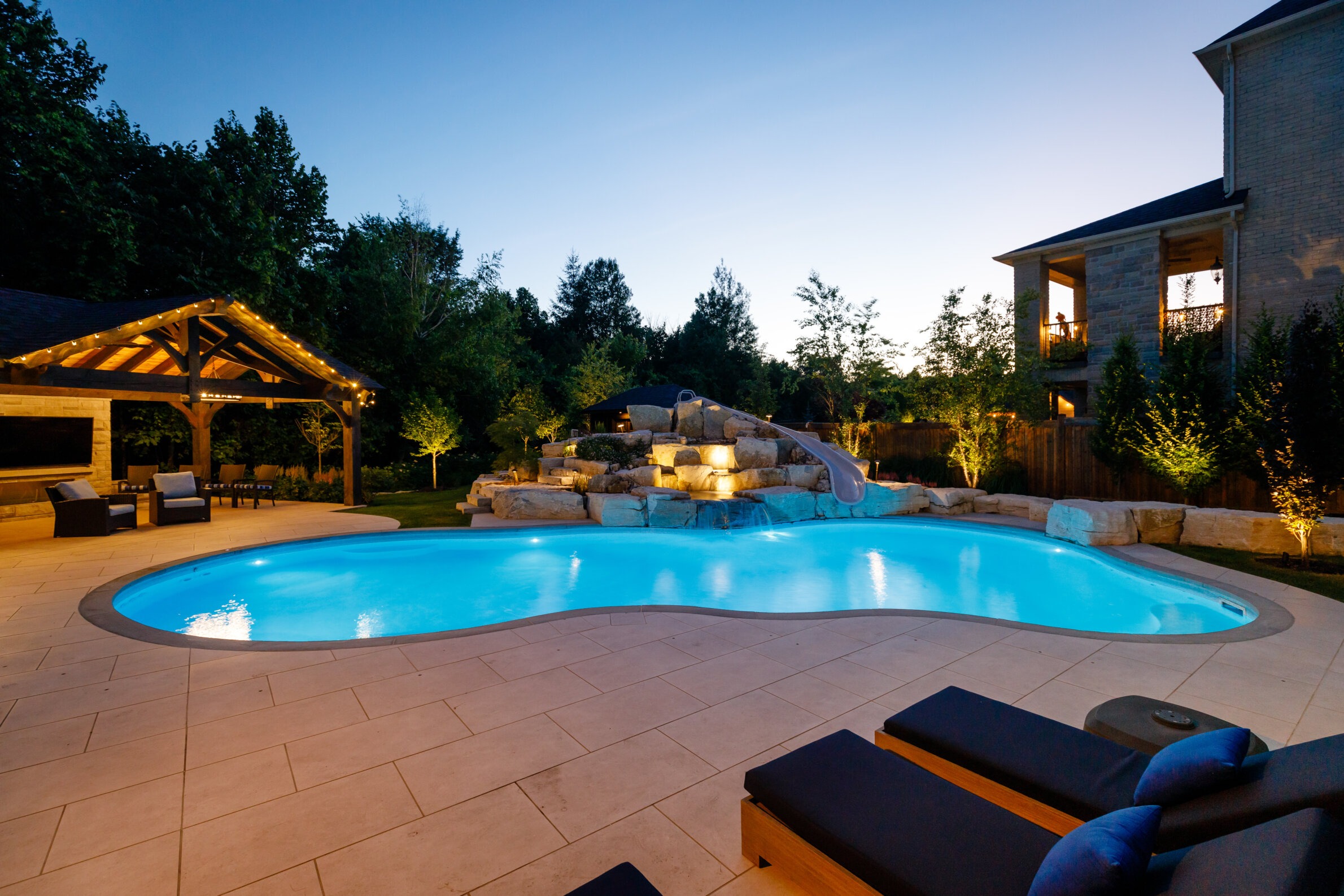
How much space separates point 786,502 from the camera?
11.2 metres

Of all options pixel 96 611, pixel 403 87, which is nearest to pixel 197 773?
pixel 96 611

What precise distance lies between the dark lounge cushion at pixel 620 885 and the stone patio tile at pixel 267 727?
2125 millimetres

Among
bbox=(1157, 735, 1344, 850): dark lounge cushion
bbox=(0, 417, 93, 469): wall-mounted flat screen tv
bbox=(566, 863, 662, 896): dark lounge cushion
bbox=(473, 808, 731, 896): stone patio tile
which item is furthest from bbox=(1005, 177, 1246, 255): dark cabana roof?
bbox=(0, 417, 93, 469): wall-mounted flat screen tv

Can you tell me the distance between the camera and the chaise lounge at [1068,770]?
57.4 inches

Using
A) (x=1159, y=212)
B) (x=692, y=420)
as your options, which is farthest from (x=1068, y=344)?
(x=692, y=420)

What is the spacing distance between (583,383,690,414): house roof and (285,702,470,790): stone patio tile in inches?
611

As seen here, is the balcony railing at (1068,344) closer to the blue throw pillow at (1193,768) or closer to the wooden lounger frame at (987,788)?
the wooden lounger frame at (987,788)

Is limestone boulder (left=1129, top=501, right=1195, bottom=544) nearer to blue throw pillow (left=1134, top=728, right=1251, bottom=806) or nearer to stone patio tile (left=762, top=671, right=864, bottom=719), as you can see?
stone patio tile (left=762, top=671, right=864, bottom=719)

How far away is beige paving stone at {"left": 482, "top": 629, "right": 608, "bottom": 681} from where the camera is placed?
3.90 metres

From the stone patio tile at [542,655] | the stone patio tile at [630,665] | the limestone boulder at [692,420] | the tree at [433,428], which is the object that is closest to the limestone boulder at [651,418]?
the limestone boulder at [692,420]

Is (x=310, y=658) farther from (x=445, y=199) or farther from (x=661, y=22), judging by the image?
(x=445, y=199)

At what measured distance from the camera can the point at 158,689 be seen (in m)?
3.70

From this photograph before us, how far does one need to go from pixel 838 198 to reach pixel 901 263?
5.14m

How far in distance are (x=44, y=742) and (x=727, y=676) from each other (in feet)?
11.9
